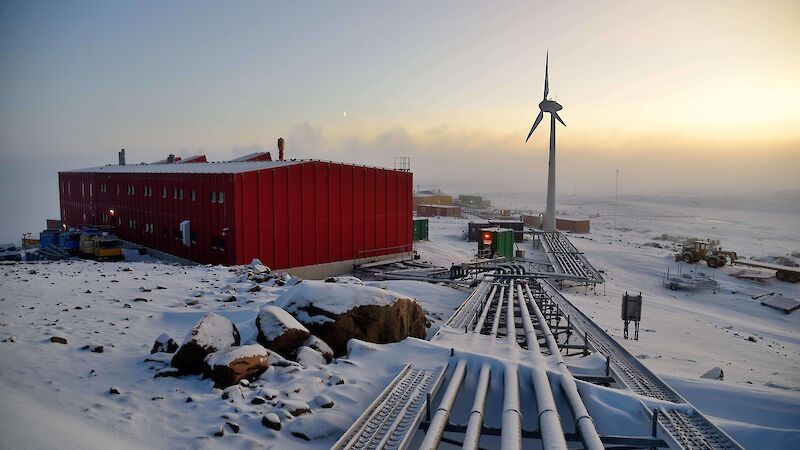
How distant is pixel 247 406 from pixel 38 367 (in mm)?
4323

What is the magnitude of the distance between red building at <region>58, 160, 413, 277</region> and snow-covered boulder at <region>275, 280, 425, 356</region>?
14.9 metres

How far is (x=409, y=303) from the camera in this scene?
12055mm

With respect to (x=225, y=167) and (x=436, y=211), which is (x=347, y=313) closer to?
(x=225, y=167)

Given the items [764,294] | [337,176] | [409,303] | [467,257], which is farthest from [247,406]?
[764,294]

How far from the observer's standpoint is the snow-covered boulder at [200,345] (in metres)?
8.88

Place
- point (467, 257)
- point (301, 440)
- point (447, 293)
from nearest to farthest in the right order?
point (301, 440), point (447, 293), point (467, 257)

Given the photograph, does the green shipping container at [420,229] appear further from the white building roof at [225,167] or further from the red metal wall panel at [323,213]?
the red metal wall panel at [323,213]

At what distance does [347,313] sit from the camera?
35.8 ft

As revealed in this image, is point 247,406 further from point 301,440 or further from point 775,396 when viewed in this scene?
point 775,396

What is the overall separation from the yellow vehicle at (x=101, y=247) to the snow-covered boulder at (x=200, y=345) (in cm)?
2525

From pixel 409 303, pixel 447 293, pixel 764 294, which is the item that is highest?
pixel 409 303

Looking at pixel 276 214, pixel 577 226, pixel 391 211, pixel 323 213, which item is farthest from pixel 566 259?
pixel 577 226

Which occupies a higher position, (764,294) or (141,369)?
(141,369)

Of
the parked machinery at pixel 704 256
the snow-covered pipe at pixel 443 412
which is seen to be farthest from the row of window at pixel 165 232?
the parked machinery at pixel 704 256
